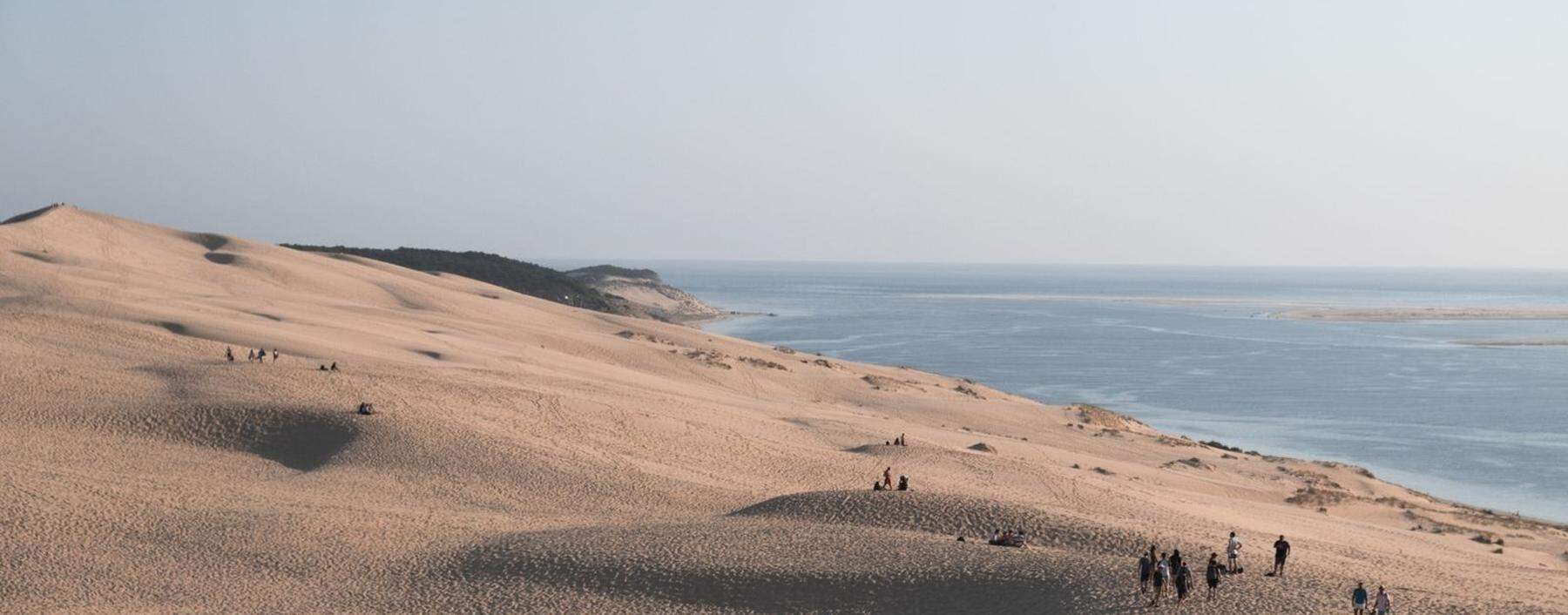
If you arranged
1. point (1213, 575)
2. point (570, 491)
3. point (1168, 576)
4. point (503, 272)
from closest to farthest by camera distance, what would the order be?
point (1168, 576) < point (1213, 575) < point (570, 491) < point (503, 272)

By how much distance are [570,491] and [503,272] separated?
81.6 meters

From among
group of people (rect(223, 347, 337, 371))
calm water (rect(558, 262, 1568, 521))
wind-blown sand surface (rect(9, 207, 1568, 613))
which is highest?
group of people (rect(223, 347, 337, 371))

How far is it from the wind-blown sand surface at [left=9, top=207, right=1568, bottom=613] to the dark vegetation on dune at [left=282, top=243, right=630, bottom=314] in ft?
169

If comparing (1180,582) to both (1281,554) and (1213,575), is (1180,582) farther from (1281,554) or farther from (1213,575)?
(1281,554)

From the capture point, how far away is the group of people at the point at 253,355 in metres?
37.7

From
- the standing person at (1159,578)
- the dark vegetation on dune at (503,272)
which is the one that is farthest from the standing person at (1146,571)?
the dark vegetation on dune at (503,272)

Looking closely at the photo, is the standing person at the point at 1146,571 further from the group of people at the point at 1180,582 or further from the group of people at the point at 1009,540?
the group of people at the point at 1009,540

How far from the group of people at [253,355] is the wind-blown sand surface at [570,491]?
39.4 inches

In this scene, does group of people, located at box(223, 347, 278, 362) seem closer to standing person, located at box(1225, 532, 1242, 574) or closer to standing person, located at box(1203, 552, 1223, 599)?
standing person, located at box(1225, 532, 1242, 574)

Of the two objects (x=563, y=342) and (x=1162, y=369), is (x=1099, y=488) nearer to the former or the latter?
(x=563, y=342)

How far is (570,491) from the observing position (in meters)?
29.5

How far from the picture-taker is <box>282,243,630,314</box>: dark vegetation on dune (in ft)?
345

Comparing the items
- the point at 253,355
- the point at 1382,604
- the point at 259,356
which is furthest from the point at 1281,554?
the point at 253,355

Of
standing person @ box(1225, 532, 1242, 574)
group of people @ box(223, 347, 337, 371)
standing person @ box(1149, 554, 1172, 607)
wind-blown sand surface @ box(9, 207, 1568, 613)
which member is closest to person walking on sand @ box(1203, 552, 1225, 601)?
wind-blown sand surface @ box(9, 207, 1568, 613)
